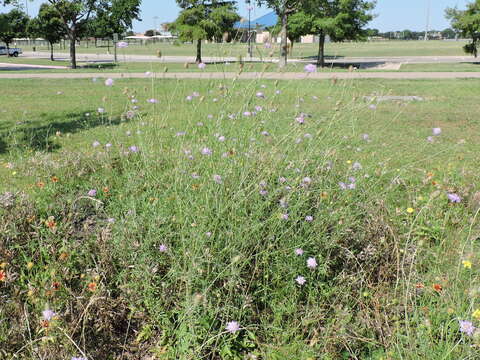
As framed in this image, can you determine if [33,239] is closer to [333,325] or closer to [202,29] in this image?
[333,325]

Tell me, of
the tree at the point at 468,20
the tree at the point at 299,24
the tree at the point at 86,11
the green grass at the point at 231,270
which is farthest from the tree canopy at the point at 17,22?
the green grass at the point at 231,270

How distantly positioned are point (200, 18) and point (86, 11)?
6.73 m

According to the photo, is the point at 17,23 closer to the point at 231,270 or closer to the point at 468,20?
the point at 468,20

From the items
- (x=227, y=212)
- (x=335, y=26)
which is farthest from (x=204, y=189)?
(x=335, y=26)

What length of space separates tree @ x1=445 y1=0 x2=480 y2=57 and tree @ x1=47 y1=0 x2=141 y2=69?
59.7ft

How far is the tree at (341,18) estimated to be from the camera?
22500 mm

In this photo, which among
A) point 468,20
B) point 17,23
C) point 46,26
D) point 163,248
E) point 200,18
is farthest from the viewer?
point 17,23

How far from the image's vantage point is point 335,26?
74.2ft

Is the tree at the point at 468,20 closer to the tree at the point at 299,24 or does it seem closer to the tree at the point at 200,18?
the tree at the point at 299,24

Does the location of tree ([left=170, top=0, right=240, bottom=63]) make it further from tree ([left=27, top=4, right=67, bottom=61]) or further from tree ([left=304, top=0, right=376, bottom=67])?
tree ([left=27, top=4, right=67, bottom=61])

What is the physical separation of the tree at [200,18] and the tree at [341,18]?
507 cm

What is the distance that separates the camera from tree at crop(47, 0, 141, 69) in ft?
75.4

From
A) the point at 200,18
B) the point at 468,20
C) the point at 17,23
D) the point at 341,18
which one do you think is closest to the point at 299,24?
the point at 341,18

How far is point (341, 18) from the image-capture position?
22.8 m
